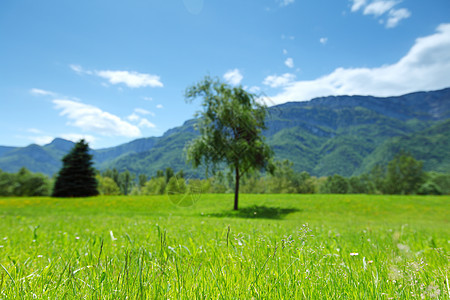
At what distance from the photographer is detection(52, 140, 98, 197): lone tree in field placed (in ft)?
166

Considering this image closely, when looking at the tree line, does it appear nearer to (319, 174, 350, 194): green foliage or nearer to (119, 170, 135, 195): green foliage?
(319, 174, 350, 194): green foliage

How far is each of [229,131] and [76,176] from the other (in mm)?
44471

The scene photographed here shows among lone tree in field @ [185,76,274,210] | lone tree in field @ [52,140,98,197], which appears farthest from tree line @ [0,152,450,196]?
lone tree in field @ [185,76,274,210]

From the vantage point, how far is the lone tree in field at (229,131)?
21.5m

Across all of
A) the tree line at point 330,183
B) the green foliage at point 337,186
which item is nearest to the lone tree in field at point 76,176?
the tree line at point 330,183

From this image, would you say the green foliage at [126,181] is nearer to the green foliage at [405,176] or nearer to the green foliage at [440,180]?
the green foliage at [405,176]

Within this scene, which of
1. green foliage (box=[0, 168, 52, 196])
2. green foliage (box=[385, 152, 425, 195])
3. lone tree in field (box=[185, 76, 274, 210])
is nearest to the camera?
lone tree in field (box=[185, 76, 274, 210])

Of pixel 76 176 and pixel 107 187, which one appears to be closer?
pixel 76 176

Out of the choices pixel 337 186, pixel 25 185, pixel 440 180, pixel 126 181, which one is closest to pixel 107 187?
pixel 25 185

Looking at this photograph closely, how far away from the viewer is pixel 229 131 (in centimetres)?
2231

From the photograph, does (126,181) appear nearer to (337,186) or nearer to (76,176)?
(76,176)

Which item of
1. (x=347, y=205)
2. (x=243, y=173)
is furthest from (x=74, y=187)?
(x=347, y=205)

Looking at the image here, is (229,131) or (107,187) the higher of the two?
(229,131)

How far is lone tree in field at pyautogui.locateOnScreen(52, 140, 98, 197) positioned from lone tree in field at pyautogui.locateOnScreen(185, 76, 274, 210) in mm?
40615
